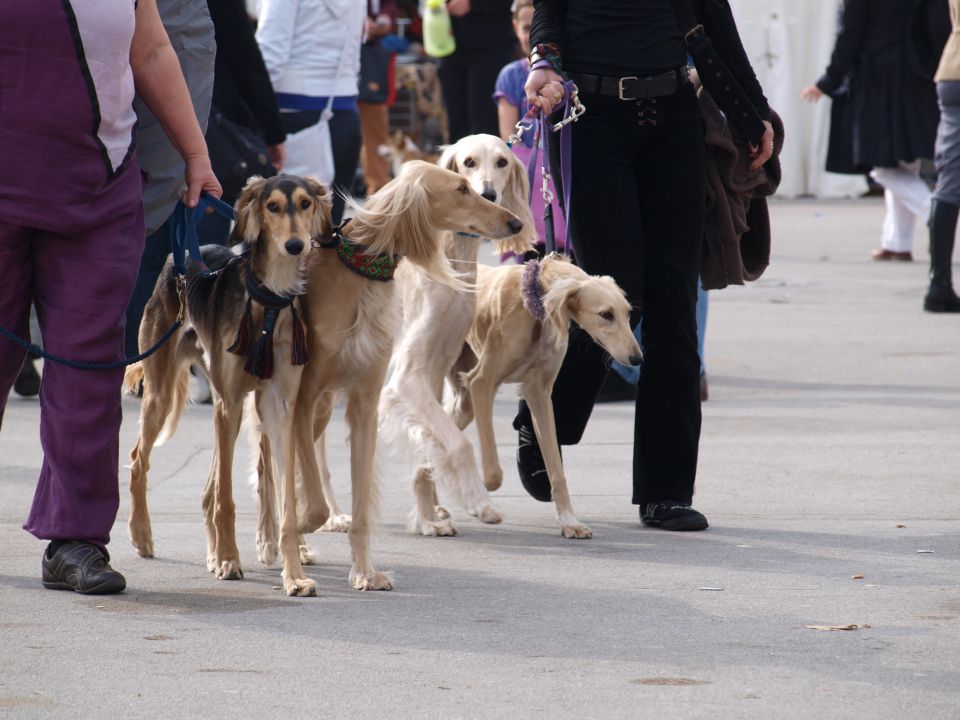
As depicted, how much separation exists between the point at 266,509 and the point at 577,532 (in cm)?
111

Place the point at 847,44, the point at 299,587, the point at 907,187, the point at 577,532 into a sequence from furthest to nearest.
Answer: the point at 907,187 → the point at 847,44 → the point at 577,532 → the point at 299,587

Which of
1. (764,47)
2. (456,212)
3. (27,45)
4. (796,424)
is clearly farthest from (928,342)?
(764,47)

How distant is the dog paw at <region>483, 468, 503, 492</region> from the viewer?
20.6 feet

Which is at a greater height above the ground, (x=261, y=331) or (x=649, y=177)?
(x=649, y=177)

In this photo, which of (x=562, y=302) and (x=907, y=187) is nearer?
(x=562, y=302)

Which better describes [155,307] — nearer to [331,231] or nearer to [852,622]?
[331,231]

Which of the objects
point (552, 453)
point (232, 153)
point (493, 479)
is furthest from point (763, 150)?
point (232, 153)

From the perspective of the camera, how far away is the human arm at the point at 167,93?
4.95 meters

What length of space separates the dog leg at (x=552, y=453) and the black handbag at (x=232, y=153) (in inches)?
103

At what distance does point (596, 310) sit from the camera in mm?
5770

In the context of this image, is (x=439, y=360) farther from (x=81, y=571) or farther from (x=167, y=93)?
(x=81, y=571)

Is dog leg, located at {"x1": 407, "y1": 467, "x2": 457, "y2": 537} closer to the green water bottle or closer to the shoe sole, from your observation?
the shoe sole

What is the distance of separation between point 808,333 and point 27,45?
717cm

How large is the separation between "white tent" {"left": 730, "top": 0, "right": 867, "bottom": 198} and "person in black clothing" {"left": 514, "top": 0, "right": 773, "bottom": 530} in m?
13.8
